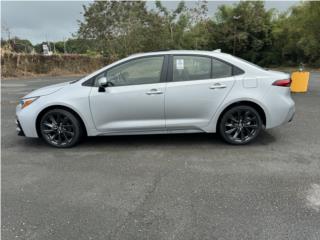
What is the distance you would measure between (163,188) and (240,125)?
1960mm

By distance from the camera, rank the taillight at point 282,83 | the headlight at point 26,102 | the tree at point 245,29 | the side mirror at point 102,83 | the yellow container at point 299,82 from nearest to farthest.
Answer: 1. the side mirror at point 102,83
2. the taillight at point 282,83
3. the headlight at point 26,102
4. the yellow container at point 299,82
5. the tree at point 245,29

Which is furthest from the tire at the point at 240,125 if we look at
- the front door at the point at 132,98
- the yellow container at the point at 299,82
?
the yellow container at the point at 299,82

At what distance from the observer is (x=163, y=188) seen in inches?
128

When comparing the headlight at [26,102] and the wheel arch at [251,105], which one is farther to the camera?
the headlight at [26,102]

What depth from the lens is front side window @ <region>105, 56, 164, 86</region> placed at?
449 centimetres

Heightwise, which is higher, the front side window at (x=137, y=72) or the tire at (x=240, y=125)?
the front side window at (x=137, y=72)

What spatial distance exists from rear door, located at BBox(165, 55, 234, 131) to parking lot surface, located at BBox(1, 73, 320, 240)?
0.46m

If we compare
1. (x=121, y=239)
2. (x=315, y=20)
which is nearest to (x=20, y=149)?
(x=121, y=239)

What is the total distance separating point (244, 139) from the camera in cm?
459

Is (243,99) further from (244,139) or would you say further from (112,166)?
(112,166)

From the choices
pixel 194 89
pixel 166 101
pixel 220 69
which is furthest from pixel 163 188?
pixel 220 69

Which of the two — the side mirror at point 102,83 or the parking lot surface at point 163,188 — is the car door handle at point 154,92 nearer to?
the side mirror at point 102,83

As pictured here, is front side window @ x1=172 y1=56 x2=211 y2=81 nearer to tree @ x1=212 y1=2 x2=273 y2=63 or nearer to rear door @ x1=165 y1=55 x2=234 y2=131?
rear door @ x1=165 y1=55 x2=234 y2=131

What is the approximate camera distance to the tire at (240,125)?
4.51 metres
